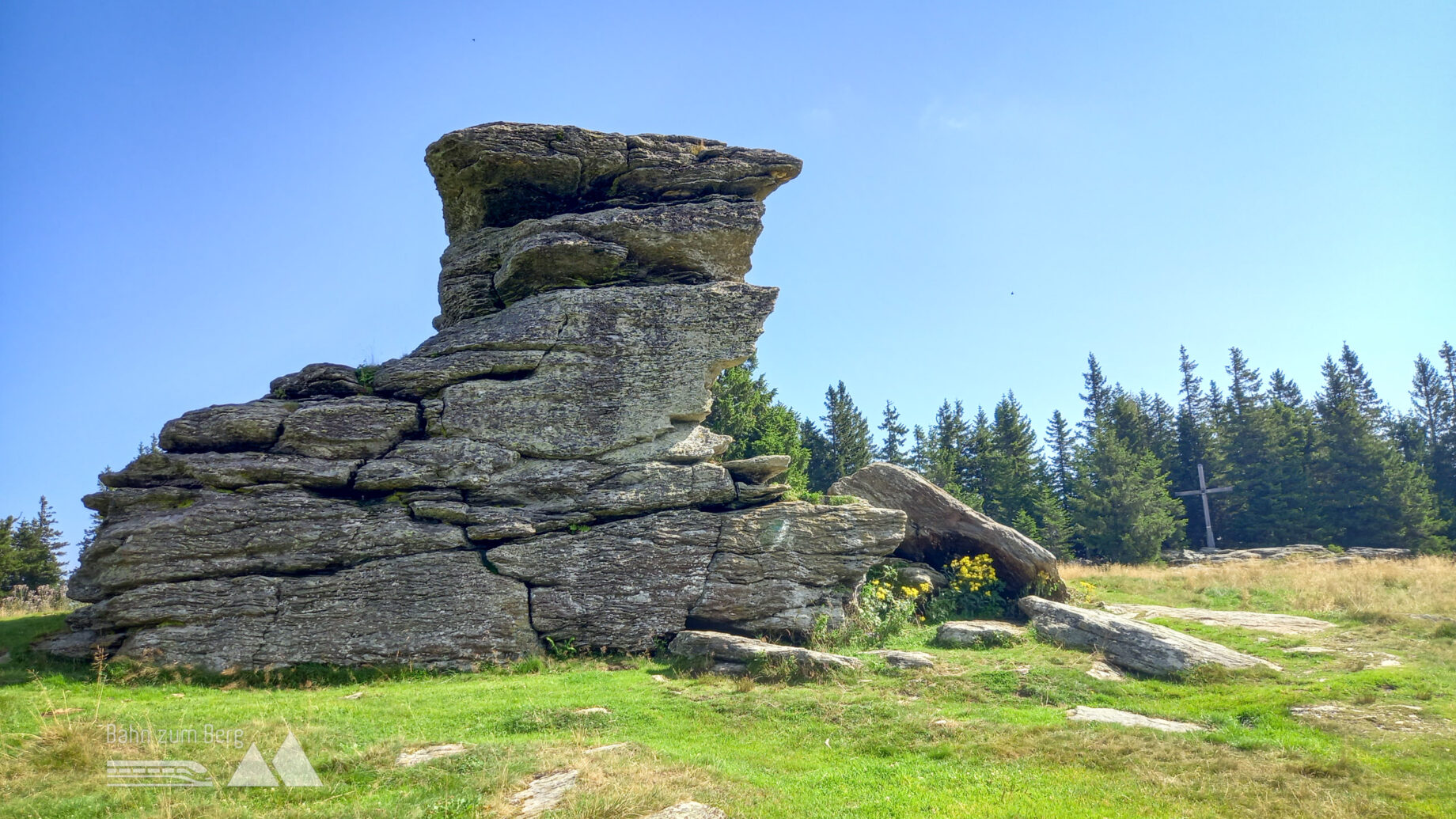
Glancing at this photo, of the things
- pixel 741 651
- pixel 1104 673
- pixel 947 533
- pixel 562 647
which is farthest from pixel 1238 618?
pixel 562 647

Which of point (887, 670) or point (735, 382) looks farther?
point (735, 382)

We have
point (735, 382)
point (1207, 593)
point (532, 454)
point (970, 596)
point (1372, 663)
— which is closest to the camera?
point (1372, 663)

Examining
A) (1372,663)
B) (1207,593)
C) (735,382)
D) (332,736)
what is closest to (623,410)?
(332,736)

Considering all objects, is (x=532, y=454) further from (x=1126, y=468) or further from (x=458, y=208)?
(x=1126, y=468)

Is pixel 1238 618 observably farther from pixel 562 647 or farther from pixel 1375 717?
pixel 562 647

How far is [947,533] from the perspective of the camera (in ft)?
81.7

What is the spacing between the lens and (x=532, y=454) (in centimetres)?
1997

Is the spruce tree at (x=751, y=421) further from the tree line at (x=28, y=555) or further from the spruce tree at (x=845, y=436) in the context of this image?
the tree line at (x=28, y=555)

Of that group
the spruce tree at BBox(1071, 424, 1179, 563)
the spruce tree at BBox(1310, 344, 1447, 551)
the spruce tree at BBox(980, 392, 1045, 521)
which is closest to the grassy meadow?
the spruce tree at BBox(1071, 424, 1179, 563)

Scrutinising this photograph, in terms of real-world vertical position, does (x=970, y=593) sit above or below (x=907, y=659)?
above

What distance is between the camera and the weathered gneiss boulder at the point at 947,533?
76.8ft

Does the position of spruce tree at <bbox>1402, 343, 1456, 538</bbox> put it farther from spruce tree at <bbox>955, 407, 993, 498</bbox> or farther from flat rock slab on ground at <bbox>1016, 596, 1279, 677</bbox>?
flat rock slab on ground at <bbox>1016, 596, 1279, 677</bbox>

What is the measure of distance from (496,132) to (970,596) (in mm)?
19468

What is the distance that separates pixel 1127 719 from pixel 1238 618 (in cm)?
1140
